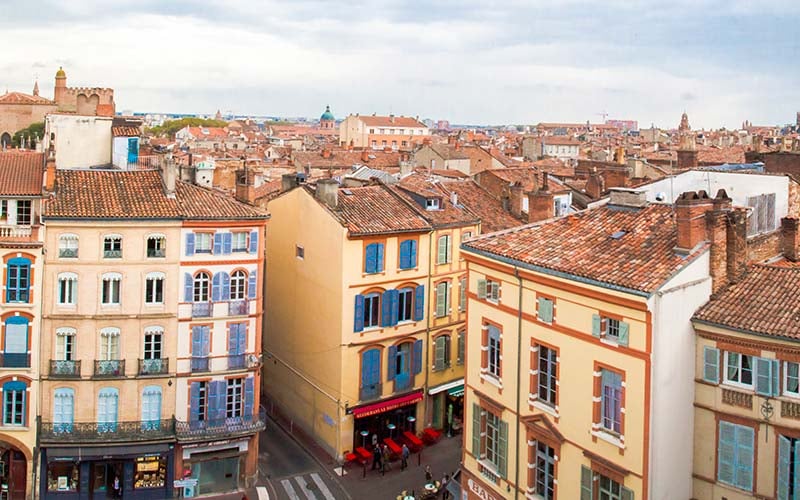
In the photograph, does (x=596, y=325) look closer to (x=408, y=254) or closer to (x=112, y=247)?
(x=408, y=254)

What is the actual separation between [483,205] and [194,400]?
23309 millimetres

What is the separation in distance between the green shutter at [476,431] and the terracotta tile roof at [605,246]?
6316 mm

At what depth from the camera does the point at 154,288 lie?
1625 inches

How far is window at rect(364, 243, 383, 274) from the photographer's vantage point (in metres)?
45.5

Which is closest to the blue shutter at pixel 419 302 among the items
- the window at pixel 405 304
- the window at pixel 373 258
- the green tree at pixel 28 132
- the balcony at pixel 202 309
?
the window at pixel 405 304

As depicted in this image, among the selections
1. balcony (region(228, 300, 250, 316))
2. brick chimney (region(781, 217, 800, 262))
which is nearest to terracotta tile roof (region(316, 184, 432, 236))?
balcony (region(228, 300, 250, 316))

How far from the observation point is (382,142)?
7347 inches

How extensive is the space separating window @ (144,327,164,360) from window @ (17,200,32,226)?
301 inches

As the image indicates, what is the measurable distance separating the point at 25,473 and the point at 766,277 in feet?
114

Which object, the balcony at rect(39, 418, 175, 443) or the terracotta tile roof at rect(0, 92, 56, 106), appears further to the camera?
the terracotta tile roof at rect(0, 92, 56, 106)

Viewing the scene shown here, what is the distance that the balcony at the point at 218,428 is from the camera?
41469mm

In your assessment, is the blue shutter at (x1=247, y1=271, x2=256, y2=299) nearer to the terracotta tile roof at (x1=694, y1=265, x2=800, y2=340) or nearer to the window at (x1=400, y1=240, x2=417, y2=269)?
the window at (x1=400, y1=240, x2=417, y2=269)

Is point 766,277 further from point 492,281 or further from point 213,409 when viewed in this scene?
point 213,409

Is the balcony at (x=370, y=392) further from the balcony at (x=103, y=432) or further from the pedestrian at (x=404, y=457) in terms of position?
the balcony at (x=103, y=432)
